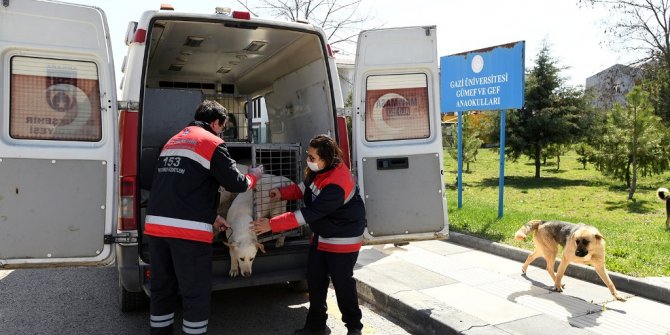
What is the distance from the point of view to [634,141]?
12.4 meters

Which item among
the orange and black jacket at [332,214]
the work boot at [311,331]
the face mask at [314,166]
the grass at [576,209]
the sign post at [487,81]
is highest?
the sign post at [487,81]

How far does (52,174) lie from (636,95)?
12355 millimetres

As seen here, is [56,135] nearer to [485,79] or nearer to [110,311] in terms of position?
[110,311]

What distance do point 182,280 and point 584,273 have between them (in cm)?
435

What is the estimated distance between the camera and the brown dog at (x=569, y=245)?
15.8ft

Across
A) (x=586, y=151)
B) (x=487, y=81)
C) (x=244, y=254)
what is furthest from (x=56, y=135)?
(x=586, y=151)

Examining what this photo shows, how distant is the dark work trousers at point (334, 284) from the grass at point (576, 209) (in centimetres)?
318

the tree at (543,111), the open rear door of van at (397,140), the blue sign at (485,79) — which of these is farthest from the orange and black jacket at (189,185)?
the tree at (543,111)

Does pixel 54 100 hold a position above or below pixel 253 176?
above

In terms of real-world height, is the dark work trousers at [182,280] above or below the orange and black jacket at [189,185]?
below

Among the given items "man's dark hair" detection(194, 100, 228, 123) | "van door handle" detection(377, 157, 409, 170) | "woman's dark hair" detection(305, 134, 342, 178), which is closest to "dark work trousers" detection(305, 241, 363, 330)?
"woman's dark hair" detection(305, 134, 342, 178)

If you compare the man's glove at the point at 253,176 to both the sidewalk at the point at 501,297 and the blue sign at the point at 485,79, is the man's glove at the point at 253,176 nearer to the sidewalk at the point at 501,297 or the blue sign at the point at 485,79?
the sidewalk at the point at 501,297

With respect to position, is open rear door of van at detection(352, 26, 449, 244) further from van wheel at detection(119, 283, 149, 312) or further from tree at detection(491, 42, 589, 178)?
tree at detection(491, 42, 589, 178)

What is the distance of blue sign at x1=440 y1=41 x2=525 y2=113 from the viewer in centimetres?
826
